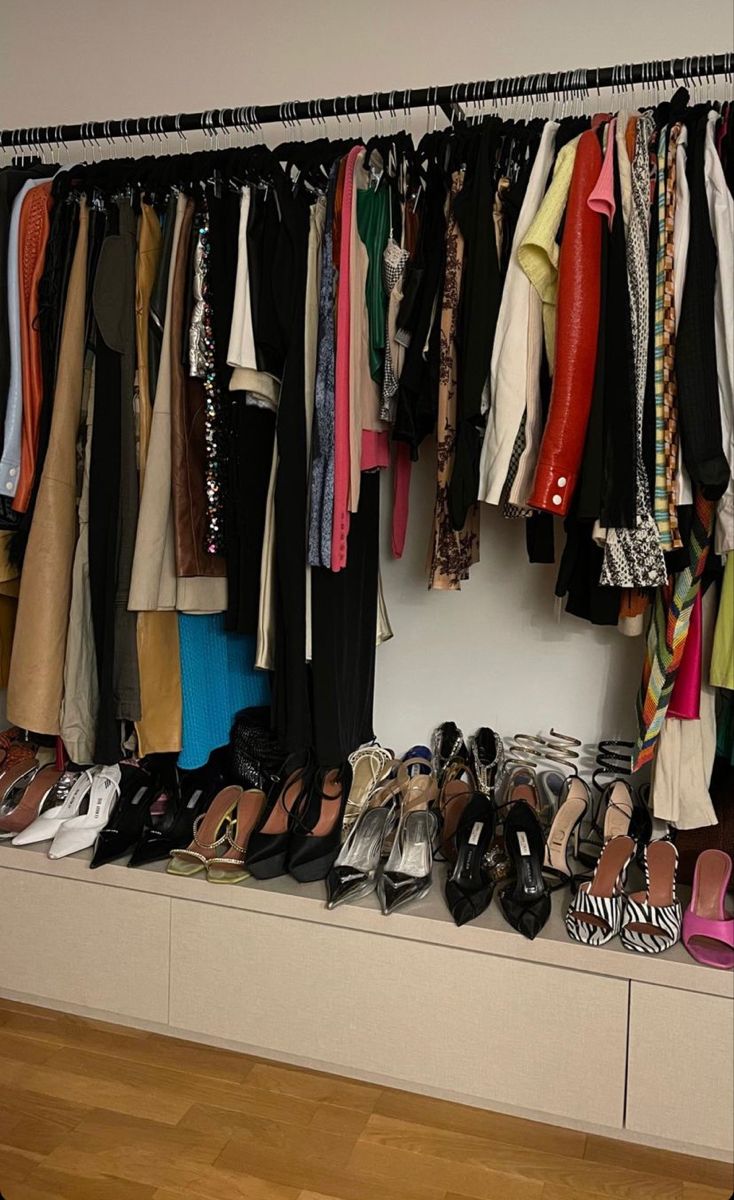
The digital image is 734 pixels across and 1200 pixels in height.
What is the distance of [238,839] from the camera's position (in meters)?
2.32

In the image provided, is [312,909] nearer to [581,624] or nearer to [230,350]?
[581,624]

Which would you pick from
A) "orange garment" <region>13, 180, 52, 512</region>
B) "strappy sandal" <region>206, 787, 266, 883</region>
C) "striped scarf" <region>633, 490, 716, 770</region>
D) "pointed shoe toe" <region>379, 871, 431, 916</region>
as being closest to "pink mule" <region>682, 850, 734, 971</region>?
"striped scarf" <region>633, 490, 716, 770</region>

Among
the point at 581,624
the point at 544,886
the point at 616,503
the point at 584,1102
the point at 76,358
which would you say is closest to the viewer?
the point at 616,503

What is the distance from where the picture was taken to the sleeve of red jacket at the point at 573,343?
181cm

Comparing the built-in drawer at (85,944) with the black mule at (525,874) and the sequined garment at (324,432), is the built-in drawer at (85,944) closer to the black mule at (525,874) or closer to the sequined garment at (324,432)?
the black mule at (525,874)

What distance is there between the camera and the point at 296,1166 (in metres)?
1.88

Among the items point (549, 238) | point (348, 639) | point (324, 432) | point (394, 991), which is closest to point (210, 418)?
point (324, 432)

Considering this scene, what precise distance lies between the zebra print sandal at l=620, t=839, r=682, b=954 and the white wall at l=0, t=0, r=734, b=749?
1.43 ft

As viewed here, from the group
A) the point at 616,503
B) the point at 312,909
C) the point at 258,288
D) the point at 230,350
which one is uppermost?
the point at 258,288

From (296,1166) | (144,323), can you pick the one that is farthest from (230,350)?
(296,1166)

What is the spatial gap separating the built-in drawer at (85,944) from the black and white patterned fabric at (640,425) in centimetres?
125

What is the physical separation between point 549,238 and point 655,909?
132cm

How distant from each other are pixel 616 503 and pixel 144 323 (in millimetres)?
1121

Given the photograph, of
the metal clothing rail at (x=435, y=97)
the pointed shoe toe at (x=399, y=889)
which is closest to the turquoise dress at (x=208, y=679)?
the pointed shoe toe at (x=399, y=889)
